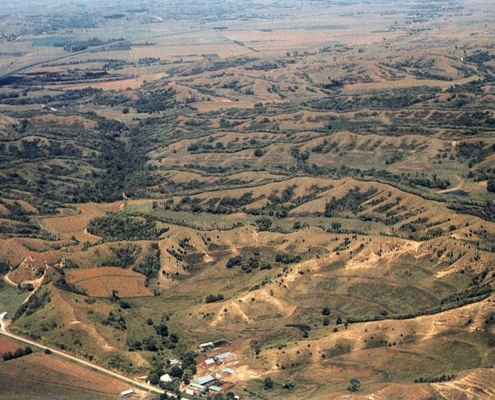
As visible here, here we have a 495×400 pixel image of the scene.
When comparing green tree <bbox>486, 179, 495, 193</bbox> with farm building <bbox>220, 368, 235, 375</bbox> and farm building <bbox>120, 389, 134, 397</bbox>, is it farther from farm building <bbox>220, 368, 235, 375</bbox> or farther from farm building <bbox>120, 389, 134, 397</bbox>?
farm building <bbox>120, 389, 134, 397</bbox>

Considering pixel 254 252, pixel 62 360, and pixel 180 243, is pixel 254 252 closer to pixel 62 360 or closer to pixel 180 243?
pixel 180 243

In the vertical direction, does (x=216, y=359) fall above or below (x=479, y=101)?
below

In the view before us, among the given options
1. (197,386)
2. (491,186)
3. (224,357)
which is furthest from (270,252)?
(491,186)

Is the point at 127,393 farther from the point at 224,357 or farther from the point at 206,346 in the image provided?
the point at 206,346

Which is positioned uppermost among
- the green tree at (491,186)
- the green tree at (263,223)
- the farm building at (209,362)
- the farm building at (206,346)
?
the green tree at (491,186)

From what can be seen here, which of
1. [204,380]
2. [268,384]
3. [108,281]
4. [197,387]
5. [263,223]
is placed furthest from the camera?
[263,223]

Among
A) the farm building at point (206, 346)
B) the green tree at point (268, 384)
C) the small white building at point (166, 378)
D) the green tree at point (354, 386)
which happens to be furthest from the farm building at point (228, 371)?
the green tree at point (354, 386)

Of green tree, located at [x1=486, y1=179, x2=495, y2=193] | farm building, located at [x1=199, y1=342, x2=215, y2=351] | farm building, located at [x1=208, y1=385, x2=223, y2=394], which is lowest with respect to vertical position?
farm building, located at [x1=199, y1=342, x2=215, y2=351]

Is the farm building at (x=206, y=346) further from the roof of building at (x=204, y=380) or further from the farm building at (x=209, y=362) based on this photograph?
the roof of building at (x=204, y=380)

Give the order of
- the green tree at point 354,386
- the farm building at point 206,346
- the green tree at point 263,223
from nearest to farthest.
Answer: the green tree at point 354,386 → the farm building at point 206,346 → the green tree at point 263,223

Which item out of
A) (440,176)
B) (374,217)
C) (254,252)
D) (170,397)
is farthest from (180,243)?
(440,176)

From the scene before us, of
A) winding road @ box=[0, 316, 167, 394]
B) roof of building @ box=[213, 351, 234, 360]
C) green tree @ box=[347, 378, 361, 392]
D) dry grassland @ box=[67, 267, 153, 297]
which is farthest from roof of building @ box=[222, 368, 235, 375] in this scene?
dry grassland @ box=[67, 267, 153, 297]
